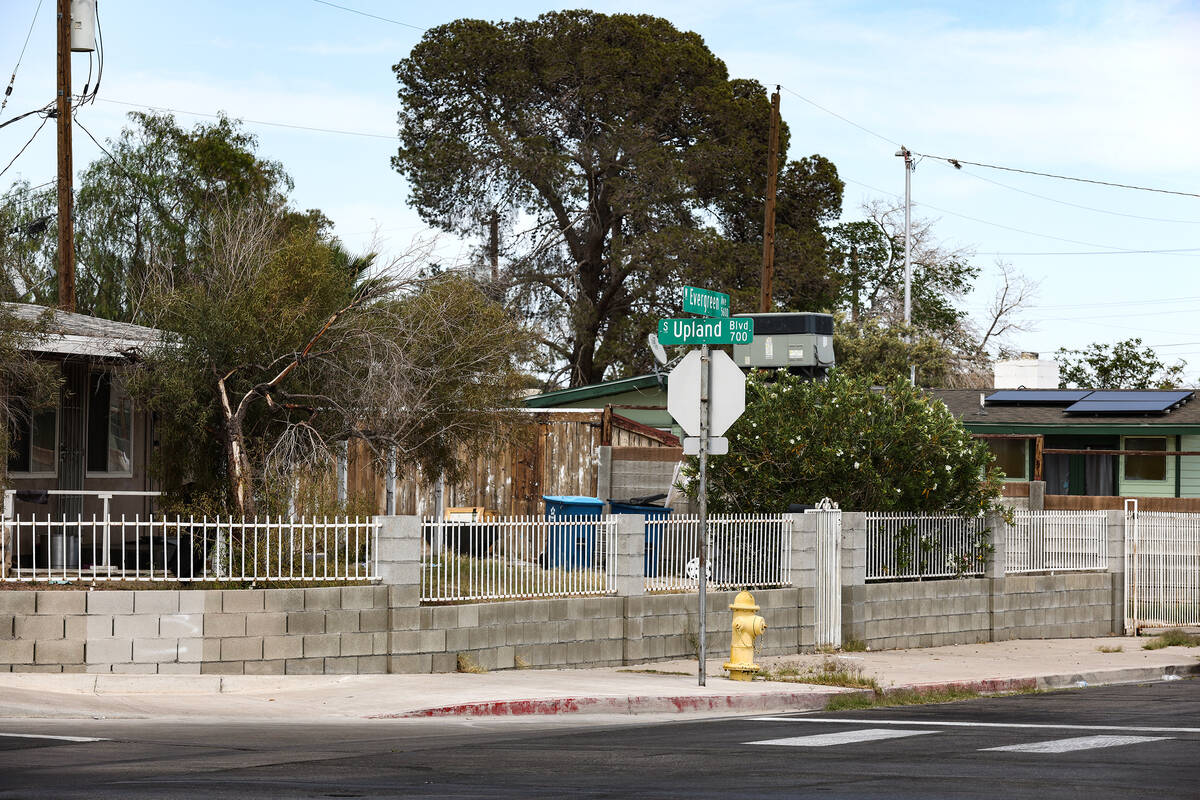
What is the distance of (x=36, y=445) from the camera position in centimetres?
Result: 1889

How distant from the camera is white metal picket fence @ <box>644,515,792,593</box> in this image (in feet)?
54.6

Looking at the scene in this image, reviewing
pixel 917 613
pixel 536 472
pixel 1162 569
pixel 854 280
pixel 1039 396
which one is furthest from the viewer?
pixel 854 280

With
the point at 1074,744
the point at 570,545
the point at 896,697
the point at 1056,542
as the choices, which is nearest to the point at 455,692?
the point at 570,545

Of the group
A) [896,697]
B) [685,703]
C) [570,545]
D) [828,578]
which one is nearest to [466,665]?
[570,545]

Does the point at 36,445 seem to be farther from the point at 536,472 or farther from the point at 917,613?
the point at 917,613

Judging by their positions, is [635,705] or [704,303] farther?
[704,303]

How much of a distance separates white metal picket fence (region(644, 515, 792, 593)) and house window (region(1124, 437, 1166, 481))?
14.9 meters

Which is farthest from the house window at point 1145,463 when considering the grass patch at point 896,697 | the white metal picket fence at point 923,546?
the grass patch at point 896,697

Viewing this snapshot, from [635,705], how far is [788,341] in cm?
1851

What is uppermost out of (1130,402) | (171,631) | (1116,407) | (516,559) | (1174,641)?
(1130,402)

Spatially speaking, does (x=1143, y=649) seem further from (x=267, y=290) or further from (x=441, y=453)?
(x=267, y=290)

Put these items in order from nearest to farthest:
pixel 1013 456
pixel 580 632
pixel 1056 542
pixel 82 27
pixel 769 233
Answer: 1. pixel 580 632
2. pixel 1056 542
3. pixel 82 27
4. pixel 769 233
5. pixel 1013 456

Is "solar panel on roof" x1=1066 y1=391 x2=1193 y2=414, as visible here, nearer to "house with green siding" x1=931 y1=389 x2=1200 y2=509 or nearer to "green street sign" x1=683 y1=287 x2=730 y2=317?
"house with green siding" x1=931 y1=389 x2=1200 y2=509

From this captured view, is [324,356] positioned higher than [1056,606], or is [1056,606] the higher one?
[324,356]
